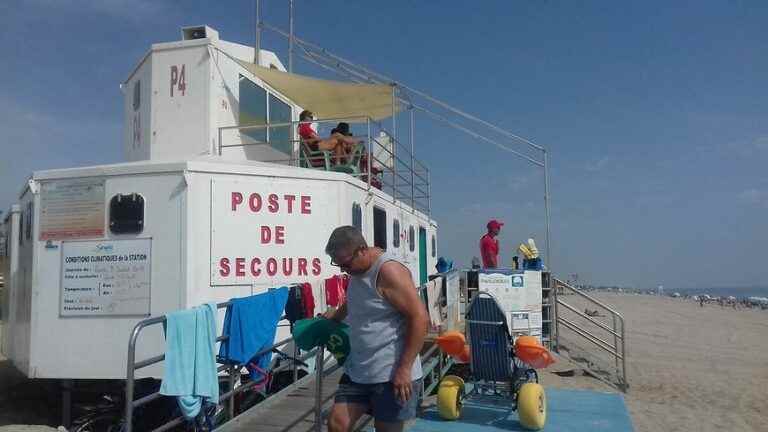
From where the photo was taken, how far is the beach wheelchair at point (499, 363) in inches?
242

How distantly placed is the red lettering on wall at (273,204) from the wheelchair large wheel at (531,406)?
3.62 m

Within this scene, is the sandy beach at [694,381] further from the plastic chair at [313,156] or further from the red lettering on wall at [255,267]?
the plastic chair at [313,156]


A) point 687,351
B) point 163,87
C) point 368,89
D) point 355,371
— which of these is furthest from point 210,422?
point 687,351

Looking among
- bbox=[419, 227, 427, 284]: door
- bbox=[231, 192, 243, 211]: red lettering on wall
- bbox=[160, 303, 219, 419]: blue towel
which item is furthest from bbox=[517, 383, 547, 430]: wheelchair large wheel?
bbox=[419, 227, 427, 284]: door

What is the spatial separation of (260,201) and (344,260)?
4176mm

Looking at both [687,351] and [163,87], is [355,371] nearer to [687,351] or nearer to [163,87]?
[163,87]

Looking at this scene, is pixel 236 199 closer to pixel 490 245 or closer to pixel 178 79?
pixel 178 79

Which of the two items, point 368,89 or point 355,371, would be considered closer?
point 355,371

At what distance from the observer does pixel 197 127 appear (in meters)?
9.09

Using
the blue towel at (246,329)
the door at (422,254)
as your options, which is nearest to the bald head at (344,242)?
the blue towel at (246,329)

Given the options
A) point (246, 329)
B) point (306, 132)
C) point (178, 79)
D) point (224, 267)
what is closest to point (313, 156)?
point (306, 132)

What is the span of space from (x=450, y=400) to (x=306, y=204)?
301 cm

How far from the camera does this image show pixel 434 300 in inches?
292

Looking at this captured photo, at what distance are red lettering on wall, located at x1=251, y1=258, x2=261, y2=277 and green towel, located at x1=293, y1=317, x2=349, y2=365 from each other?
329 cm
